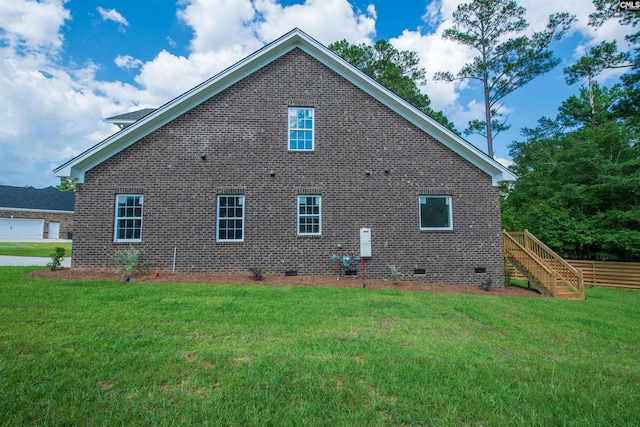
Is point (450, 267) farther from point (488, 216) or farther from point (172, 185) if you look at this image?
point (172, 185)

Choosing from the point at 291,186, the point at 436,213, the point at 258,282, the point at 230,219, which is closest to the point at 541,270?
the point at 436,213

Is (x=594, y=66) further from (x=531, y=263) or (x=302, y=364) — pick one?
(x=302, y=364)

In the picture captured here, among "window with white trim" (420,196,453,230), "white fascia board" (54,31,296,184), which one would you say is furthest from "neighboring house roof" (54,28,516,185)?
"window with white trim" (420,196,453,230)

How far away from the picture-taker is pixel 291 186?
35.8 ft

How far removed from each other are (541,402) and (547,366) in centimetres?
113

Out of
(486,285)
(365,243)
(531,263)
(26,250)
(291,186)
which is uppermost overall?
(291,186)

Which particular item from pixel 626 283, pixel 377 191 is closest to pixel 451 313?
pixel 377 191

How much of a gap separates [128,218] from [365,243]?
7926 millimetres

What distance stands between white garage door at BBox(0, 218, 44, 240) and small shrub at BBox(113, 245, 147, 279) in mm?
33676

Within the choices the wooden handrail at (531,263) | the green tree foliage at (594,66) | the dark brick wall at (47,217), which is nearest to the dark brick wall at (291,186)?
the wooden handrail at (531,263)

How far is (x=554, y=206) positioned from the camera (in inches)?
653

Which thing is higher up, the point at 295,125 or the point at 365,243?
the point at 295,125

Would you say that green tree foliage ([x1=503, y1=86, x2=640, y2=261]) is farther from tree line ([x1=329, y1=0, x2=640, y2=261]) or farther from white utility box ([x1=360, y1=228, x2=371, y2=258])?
Result: white utility box ([x1=360, y1=228, x2=371, y2=258])

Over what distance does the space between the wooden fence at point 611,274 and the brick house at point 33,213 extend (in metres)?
46.3
